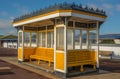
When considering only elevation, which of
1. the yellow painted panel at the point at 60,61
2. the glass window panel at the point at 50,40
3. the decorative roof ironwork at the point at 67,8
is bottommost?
the yellow painted panel at the point at 60,61

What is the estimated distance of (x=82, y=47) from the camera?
38.4 ft

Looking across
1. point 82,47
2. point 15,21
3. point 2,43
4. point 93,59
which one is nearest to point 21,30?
point 15,21

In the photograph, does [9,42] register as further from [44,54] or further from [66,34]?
[66,34]

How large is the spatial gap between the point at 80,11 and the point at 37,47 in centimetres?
592

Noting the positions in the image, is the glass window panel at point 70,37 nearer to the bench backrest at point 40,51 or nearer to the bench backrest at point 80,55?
the bench backrest at point 80,55

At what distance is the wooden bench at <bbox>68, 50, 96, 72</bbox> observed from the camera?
Answer: 392 inches

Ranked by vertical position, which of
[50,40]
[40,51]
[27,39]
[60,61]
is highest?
[27,39]

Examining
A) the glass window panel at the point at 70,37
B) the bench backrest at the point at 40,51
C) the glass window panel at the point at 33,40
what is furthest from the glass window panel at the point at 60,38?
the glass window panel at the point at 33,40

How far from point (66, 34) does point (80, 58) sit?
6.39 feet

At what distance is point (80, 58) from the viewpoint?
10.7 metres

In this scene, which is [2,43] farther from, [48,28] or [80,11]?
[80,11]

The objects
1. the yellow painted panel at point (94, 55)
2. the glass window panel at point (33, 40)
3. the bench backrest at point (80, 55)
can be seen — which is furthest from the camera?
the glass window panel at point (33, 40)

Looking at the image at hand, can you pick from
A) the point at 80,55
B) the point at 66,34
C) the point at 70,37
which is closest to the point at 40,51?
the point at 70,37

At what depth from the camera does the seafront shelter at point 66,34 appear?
9406mm
